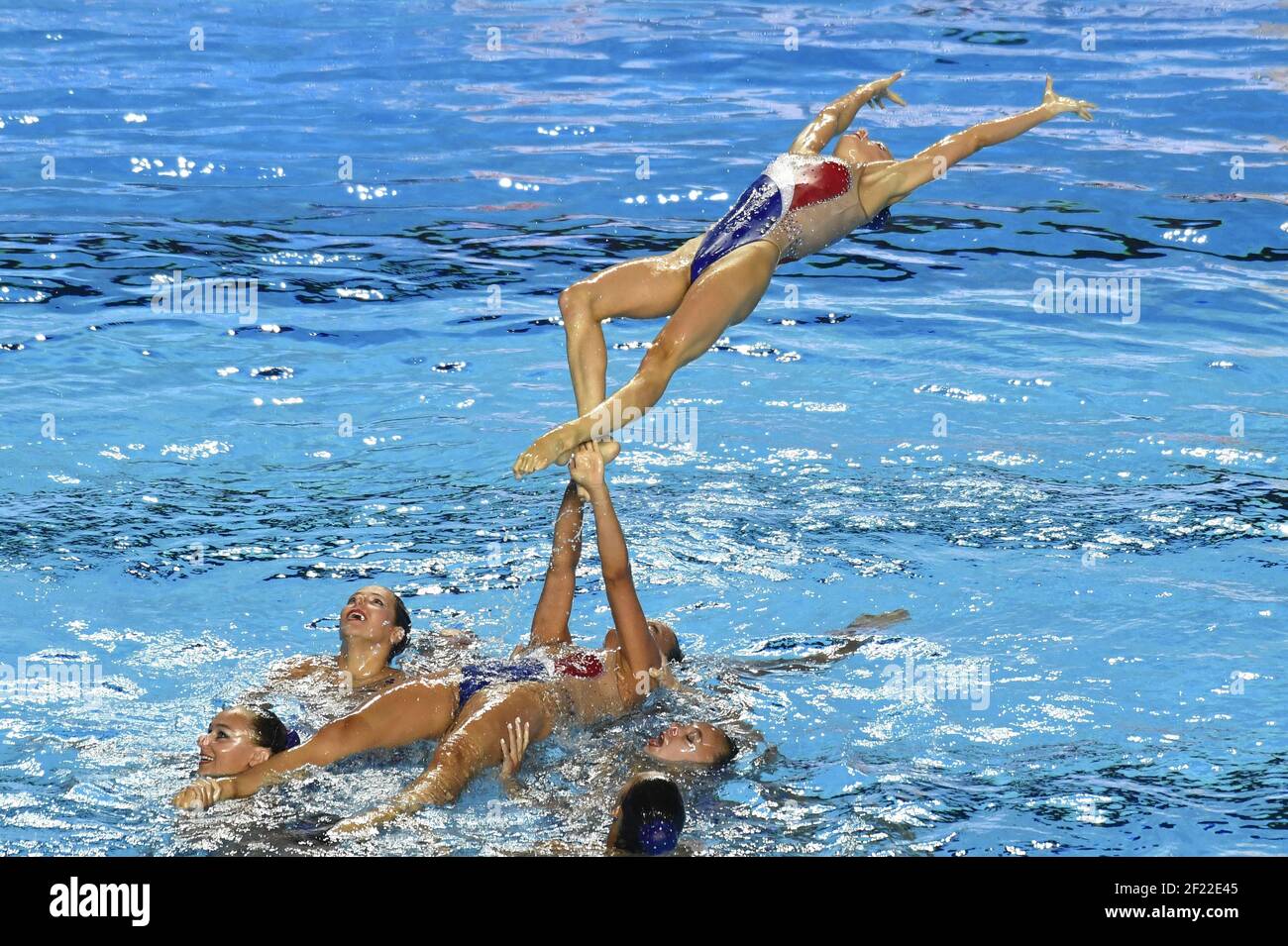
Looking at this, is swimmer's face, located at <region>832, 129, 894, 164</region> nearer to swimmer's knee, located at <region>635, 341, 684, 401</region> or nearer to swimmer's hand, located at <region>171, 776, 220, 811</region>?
swimmer's knee, located at <region>635, 341, 684, 401</region>

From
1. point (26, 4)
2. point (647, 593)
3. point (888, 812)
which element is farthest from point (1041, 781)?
point (26, 4)

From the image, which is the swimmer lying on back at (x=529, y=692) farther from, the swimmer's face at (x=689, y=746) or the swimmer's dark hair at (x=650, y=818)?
the swimmer's dark hair at (x=650, y=818)

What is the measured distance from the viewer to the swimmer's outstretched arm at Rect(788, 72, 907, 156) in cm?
653

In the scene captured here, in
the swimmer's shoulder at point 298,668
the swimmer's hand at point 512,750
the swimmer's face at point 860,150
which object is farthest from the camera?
the swimmer's face at point 860,150

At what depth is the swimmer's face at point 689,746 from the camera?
5.25 meters

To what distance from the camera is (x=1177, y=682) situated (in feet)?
20.0

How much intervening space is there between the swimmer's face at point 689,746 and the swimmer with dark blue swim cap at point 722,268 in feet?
3.29

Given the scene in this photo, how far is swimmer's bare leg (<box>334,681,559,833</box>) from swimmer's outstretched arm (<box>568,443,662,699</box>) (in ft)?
1.09

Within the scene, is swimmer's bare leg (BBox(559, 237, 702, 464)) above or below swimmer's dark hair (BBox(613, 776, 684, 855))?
above

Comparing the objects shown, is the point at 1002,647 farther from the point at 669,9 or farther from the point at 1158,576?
the point at 669,9

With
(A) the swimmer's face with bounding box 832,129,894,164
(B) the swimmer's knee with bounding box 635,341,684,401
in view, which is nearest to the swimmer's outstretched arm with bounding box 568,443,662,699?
(B) the swimmer's knee with bounding box 635,341,684,401

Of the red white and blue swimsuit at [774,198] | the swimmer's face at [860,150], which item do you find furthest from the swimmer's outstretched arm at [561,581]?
the swimmer's face at [860,150]

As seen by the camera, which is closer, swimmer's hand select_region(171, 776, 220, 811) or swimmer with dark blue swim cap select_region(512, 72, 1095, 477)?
swimmer's hand select_region(171, 776, 220, 811)
